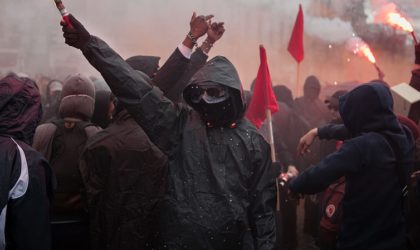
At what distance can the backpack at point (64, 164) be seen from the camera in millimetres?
3010

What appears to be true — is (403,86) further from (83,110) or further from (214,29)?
(83,110)

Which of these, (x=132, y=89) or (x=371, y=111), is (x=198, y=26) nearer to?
(x=132, y=89)

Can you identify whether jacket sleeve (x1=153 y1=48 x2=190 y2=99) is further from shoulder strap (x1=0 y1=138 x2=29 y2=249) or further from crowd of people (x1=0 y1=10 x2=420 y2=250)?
shoulder strap (x1=0 y1=138 x2=29 y2=249)

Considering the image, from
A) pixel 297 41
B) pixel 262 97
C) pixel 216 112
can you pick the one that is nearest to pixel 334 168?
pixel 216 112

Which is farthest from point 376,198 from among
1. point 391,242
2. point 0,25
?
point 0,25

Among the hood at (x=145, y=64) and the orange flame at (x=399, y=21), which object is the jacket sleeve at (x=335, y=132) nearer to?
the hood at (x=145, y=64)

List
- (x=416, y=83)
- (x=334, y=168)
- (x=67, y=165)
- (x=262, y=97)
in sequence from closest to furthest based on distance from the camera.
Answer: (x=334, y=168) → (x=67, y=165) → (x=262, y=97) → (x=416, y=83)

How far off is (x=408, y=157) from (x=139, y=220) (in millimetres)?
1652

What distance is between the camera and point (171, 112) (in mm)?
2369

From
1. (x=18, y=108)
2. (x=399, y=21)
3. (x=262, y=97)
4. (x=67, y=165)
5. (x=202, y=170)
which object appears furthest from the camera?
(x=399, y=21)

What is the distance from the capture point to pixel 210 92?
8.25ft

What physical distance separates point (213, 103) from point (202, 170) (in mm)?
366

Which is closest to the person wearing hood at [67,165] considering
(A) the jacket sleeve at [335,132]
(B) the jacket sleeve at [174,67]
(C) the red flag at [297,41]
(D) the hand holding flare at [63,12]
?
(B) the jacket sleeve at [174,67]

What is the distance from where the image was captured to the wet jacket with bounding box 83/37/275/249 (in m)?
2.25
